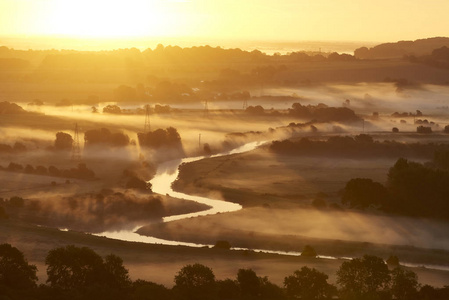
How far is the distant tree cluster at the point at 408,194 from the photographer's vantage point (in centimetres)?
5078

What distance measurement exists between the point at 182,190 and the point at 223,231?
12.7 meters

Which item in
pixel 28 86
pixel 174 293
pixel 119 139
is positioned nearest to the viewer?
pixel 174 293

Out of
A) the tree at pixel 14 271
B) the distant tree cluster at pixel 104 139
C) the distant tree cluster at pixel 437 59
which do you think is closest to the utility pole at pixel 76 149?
the distant tree cluster at pixel 104 139

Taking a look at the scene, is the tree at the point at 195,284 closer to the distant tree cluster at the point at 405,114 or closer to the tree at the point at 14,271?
the tree at the point at 14,271

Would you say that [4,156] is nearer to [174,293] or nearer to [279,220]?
[279,220]

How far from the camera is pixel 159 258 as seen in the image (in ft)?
137

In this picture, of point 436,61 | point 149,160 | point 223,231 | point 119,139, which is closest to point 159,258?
point 223,231

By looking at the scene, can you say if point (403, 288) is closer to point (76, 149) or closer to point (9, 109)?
point (76, 149)

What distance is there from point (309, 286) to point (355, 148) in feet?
144

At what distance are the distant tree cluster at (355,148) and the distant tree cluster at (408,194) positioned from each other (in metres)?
20.5

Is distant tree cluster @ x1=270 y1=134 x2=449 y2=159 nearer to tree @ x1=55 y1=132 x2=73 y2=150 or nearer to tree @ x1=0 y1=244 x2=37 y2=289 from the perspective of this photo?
tree @ x1=55 y1=132 x2=73 y2=150

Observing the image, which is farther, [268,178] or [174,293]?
[268,178]

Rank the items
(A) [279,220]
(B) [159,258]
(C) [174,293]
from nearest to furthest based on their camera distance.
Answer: (C) [174,293], (B) [159,258], (A) [279,220]

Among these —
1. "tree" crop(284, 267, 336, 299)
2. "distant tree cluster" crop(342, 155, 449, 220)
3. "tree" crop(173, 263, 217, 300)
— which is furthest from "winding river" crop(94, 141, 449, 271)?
"tree" crop(173, 263, 217, 300)
